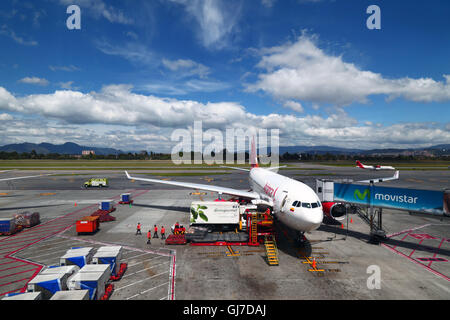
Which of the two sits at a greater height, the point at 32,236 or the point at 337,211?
the point at 337,211

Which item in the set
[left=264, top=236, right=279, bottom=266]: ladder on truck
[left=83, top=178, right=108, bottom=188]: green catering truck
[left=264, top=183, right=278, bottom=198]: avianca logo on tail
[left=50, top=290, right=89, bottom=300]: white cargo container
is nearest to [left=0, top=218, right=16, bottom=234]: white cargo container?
[left=50, top=290, right=89, bottom=300]: white cargo container

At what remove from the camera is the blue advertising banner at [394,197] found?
2188 cm

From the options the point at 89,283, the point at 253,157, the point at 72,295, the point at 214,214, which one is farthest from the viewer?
the point at 253,157

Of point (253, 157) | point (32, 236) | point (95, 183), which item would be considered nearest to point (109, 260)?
point (32, 236)

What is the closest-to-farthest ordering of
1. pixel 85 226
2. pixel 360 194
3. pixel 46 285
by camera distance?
pixel 46 285, pixel 85 226, pixel 360 194

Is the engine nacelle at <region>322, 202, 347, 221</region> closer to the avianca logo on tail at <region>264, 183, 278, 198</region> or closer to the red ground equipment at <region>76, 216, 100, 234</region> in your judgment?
the avianca logo on tail at <region>264, 183, 278, 198</region>

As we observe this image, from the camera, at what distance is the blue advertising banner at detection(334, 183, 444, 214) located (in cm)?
2188

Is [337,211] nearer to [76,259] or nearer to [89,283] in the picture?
[89,283]

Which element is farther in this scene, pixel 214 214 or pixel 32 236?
pixel 214 214

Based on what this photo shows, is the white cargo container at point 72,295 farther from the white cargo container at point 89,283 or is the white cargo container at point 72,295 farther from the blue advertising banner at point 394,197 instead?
the blue advertising banner at point 394,197

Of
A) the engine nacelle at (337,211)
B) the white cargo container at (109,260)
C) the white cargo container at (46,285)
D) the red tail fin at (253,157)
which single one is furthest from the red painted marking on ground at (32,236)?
the red tail fin at (253,157)

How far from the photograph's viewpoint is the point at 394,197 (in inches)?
940

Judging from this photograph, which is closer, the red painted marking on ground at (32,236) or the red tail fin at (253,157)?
the red painted marking on ground at (32,236)
